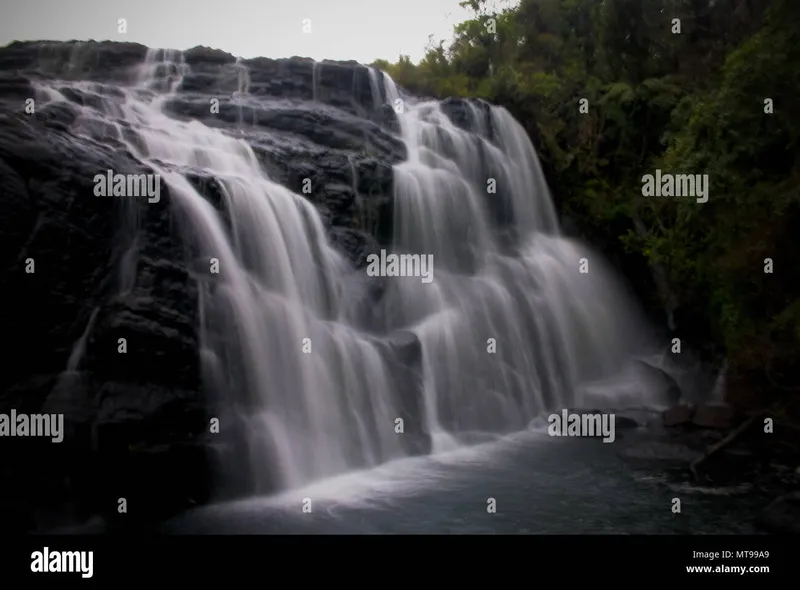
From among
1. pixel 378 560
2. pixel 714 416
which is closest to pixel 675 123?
pixel 714 416

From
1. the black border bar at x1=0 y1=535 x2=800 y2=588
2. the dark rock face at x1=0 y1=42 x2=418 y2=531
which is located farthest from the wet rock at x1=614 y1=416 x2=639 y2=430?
the dark rock face at x1=0 y1=42 x2=418 y2=531

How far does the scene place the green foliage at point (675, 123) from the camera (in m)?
7.24

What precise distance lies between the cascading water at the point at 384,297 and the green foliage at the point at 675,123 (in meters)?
0.86

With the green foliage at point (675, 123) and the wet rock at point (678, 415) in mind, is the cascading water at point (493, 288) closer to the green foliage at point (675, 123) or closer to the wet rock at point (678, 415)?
the green foliage at point (675, 123)

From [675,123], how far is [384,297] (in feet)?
14.3

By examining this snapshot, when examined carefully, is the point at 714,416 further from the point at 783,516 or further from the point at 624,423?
the point at 783,516

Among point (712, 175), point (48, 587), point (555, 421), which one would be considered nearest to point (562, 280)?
point (555, 421)

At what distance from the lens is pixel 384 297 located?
29.8 ft

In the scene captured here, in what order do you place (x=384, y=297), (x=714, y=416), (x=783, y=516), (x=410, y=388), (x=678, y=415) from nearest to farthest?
(x=783, y=516) → (x=714, y=416) → (x=410, y=388) → (x=678, y=415) → (x=384, y=297)

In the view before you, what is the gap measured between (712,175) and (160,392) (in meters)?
5.49

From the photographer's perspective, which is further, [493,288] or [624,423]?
[493,288]

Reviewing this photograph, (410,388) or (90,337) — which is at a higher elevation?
(90,337)

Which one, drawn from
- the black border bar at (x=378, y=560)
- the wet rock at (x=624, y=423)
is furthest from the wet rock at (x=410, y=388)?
the black border bar at (x=378, y=560)

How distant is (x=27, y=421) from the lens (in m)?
6.23
